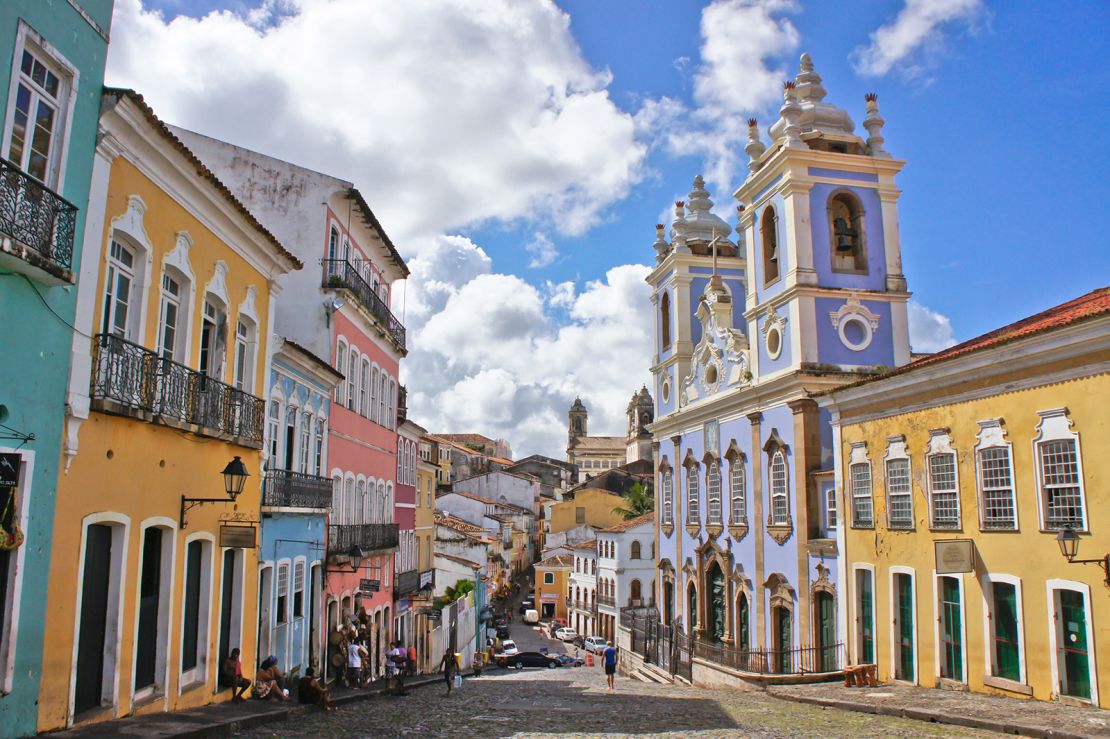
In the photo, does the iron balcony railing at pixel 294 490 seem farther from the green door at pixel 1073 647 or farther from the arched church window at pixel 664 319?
the arched church window at pixel 664 319

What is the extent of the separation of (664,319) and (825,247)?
12766mm

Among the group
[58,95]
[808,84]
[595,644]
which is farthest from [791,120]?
[595,644]

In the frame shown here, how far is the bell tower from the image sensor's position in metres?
25.3

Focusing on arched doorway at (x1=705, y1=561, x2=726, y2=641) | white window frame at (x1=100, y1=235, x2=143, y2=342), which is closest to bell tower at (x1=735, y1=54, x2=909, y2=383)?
arched doorway at (x1=705, y1=561, x2=726, y2=641)

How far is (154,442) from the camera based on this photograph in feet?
34.5

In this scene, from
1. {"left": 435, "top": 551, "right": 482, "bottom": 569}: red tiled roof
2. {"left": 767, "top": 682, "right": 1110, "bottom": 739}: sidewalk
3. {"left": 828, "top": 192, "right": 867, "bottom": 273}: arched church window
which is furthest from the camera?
{"left": 435, "top": 551, "right": 482, "bottom": 569}: red tiled roof

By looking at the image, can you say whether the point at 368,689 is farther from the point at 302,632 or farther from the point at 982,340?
the point at 982,340

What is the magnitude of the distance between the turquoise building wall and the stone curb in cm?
1109

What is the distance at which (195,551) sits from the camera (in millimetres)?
12297

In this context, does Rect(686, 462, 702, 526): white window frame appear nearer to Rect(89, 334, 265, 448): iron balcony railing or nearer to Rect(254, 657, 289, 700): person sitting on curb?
Rect(254, 657, 289, 700): person sitting on curb

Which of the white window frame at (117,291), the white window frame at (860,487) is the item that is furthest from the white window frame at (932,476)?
the white window frame at (117,291)

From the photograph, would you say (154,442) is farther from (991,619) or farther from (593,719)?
(991,619)

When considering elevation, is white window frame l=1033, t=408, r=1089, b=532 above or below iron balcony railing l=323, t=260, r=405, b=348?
below

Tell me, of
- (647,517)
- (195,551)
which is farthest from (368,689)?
(647,517)
